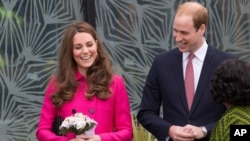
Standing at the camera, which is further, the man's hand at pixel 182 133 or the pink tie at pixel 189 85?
the pink tie at pixel 189 85

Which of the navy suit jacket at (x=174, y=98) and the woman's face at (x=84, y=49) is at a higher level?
the woman's face at (x=84, y=49)

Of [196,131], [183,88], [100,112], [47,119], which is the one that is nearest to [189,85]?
[183,88]

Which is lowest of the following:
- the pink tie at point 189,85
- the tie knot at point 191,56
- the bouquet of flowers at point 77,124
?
the bouquet of flowers at point 77,124

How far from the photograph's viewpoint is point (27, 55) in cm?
766

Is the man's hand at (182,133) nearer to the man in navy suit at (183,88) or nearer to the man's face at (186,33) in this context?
the man in navy suit at (183,88)

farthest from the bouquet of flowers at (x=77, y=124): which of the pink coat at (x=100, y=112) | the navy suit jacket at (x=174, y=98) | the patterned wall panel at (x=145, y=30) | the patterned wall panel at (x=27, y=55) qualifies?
the patterned wall panel at (x=145, y=30)

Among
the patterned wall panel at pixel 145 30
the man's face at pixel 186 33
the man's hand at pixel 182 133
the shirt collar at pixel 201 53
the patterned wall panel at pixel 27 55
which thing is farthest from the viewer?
the patterned wall panel at pixel 145 30

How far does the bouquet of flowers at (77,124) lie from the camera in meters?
4.68

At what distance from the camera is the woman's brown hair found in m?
4.98

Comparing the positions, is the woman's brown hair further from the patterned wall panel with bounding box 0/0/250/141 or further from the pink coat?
the patterned wall panel with bounding box 0/0/250/141

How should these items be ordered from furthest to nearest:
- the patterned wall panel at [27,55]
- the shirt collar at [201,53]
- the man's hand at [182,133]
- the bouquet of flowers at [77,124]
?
the patterned wall panel at [27,55] → the shirt collar at [201,53] → the man's hand at [182,133] → the bouquet of flowers at [77,124]

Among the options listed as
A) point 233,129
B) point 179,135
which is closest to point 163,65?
point 179,135

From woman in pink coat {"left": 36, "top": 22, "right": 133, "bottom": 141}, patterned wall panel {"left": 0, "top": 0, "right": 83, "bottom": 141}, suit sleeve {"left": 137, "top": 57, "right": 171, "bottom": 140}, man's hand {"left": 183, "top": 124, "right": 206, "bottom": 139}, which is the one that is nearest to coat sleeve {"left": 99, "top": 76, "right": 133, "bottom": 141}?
woman in pink coat {"left": 36, "top": 22, "right": 133, "bottom": 141}

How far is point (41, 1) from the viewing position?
767 cm
